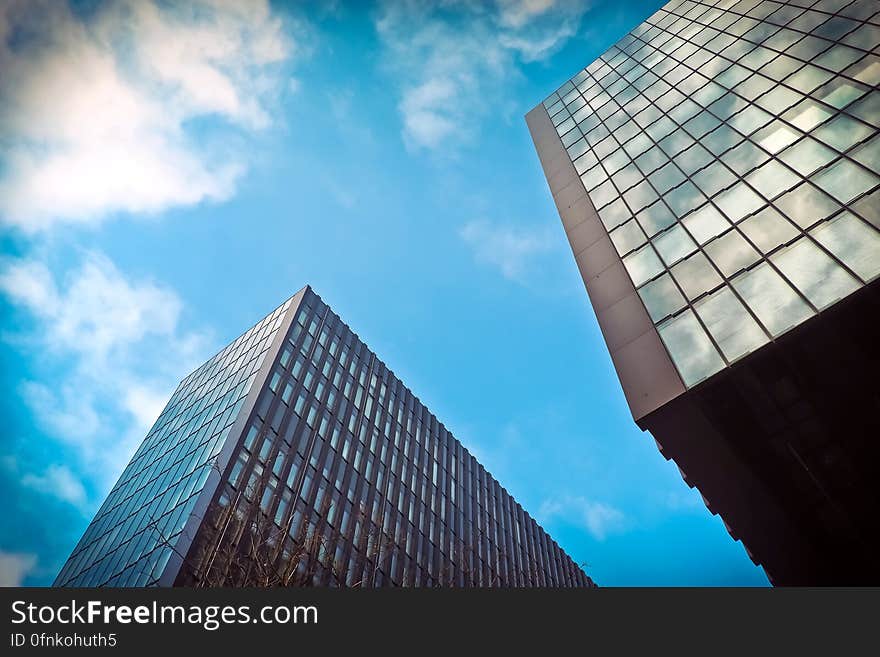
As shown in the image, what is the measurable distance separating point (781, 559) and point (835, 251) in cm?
824

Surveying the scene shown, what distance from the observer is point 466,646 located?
28.4 feet

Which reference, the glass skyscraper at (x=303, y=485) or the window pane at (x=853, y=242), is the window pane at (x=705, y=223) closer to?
the window pane at (x=853, y=242)

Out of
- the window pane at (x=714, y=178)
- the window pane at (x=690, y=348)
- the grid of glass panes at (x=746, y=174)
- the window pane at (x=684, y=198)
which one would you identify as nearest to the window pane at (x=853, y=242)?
the grid of glass panes at (x=746, y=174)

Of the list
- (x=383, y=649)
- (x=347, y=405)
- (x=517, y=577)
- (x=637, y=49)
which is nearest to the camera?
(x=383, y=649)

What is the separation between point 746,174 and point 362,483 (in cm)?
3738

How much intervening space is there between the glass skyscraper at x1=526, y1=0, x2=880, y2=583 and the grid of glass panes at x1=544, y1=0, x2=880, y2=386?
0.17 ft

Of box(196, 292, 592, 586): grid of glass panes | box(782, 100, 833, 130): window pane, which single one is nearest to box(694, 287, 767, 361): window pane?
box(782, 100, 833, 130): window pane

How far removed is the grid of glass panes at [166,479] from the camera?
29719 millimetres

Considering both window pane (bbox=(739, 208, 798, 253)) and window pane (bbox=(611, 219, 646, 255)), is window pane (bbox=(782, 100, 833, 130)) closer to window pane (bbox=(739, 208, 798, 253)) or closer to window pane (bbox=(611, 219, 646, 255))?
window pane (bbox=(739, 208, 798, 253))

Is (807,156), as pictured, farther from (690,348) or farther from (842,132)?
(690,348)

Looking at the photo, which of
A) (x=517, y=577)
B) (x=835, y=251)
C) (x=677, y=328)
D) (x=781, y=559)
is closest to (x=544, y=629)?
(x=677, y=328)

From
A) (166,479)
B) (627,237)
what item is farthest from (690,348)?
(166,479)

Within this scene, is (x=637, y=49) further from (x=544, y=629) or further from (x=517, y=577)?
(x=517, y=577)

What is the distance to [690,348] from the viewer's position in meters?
11.9
